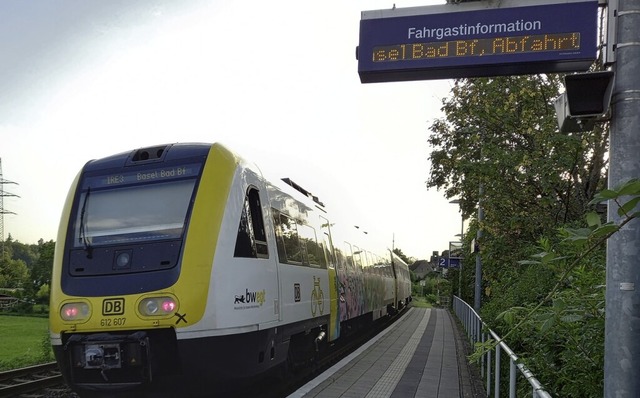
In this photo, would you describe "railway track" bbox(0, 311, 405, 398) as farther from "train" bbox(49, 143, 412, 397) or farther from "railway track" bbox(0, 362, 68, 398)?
"train" bbox(49, 143, 412, 397)

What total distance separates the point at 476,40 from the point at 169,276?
3.89 m

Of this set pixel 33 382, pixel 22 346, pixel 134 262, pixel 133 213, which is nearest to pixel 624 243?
pixel 134 262

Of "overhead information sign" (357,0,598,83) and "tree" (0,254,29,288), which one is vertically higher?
"overhead information sign" (357,0,598,83)

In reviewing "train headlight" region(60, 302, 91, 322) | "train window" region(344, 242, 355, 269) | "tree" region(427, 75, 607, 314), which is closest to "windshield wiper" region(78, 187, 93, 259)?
"train headlight" region(60, 302, 91, 322)

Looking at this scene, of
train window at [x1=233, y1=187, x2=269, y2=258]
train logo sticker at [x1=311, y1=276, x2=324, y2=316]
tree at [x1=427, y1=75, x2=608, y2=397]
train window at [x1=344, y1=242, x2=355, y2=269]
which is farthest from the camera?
train window at [x1=344, y1=242, x2=355, y2=269]

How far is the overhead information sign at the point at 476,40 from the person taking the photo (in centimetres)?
479

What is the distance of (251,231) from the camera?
22.4 ft

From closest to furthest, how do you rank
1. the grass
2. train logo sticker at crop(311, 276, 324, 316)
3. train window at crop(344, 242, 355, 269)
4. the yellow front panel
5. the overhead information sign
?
the overhead information sign
the yellow front panel
train logo sticker at crop(311, 276, 324, 316)
the grass
train window at crop(344, 242, 355, 269)

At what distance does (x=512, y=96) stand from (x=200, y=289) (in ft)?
24.7

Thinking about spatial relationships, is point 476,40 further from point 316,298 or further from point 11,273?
point 11,273

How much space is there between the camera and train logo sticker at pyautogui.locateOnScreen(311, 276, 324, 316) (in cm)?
909

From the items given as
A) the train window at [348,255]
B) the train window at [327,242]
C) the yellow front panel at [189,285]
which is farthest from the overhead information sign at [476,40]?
the train window at [348,255]

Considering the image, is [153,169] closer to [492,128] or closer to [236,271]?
[236,271]

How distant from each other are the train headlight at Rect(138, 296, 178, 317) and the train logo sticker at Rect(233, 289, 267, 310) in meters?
0.68
